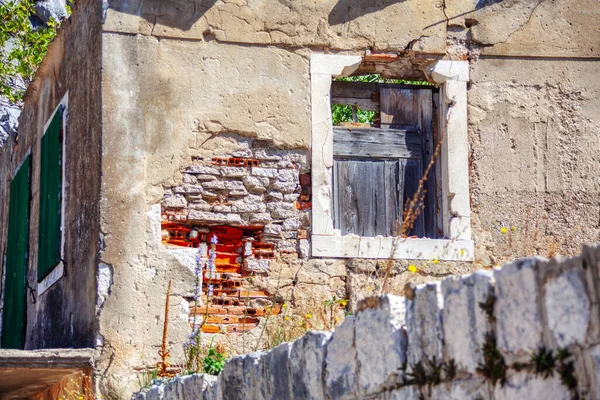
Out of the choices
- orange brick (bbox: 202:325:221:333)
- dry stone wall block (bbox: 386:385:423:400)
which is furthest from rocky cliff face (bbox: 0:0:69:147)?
dry stone wall block (bbox: 386:385:423:400)

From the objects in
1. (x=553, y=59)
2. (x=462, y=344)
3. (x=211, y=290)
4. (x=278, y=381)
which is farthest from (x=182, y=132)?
(x=462, y=344)

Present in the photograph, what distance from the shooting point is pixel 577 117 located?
385 inches

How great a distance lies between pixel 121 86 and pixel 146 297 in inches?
69.8

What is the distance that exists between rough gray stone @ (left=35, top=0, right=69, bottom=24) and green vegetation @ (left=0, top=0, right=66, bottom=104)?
1.89 metres

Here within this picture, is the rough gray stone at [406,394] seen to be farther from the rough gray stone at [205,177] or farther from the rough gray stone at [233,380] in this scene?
the rough gray stone at [205,177]

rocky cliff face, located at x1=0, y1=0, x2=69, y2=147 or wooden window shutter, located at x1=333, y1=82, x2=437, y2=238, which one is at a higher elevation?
rocky cliff face, located at x1=0, y1=0, x2=69, y2=147

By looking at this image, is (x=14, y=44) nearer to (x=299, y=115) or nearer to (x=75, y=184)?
(x=75, y=184)

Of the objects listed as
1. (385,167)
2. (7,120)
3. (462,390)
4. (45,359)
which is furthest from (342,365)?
(7,120)

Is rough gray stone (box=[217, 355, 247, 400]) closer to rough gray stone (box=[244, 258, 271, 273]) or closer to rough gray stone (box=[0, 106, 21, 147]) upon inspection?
rough gray stone (box=[244, 258, 271, 273])

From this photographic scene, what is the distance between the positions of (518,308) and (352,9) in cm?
626

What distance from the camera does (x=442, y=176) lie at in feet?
31.2

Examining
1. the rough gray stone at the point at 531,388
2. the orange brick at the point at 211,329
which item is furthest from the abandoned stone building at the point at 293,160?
the rough gray stone at the point at 531,388

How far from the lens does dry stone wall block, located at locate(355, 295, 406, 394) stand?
14.2 feet

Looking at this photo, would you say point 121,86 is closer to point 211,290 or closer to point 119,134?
point 119,134
